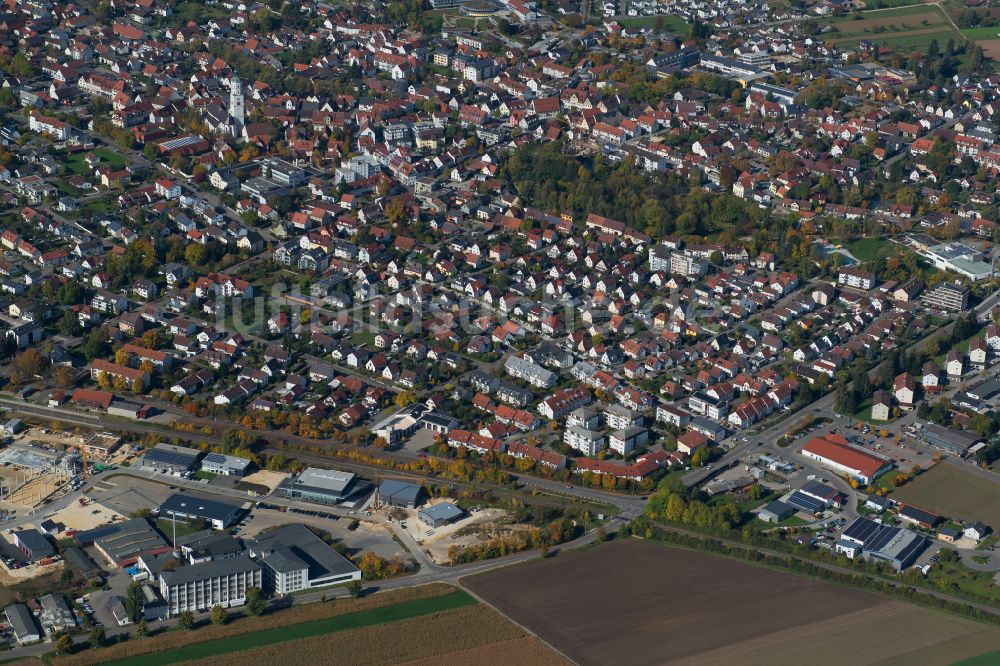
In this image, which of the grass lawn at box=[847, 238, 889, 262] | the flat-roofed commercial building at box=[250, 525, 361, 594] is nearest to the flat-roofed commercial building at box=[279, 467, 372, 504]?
the flat-roofed commercial building at box=[250, 525, 361, 594]

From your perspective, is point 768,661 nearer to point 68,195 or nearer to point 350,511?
point 350,511

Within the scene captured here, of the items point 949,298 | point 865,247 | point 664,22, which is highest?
point 664,22

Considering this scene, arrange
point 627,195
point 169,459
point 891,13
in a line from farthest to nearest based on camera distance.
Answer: point 891,13 < point 627,195 < point 169,459

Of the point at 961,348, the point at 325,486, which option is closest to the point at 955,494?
the point at 961,348

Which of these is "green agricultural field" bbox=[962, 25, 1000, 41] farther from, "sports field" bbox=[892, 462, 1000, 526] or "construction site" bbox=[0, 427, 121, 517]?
"construction site" bbox=[0, 427, 121, 517]

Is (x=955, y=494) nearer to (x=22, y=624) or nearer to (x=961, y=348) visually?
(x=961, y=348)

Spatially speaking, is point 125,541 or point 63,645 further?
point 125,541
